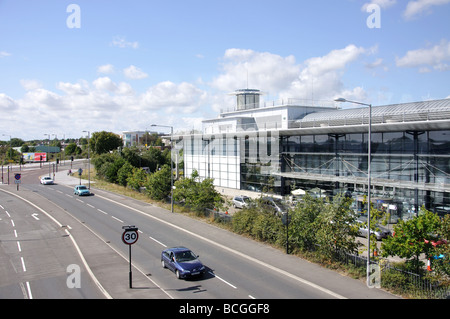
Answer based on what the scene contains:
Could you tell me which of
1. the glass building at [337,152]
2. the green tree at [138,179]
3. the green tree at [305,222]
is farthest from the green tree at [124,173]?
the green tree at [305,222]

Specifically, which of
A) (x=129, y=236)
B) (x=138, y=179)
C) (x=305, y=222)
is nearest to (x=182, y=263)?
(x=129, y=236)

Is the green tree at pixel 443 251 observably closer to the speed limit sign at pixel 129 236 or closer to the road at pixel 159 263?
the road at pixel 159 263

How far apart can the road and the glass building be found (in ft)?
19.1

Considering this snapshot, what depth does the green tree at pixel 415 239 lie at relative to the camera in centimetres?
1584

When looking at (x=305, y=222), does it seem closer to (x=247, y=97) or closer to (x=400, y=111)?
(x=400, y=111)

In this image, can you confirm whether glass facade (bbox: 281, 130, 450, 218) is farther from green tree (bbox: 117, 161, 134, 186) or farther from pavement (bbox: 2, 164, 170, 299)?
green tree (bbox: 117, 161, 134, 186)

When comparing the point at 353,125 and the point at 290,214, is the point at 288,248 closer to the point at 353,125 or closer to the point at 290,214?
the point at 290,214

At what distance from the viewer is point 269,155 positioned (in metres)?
41.9

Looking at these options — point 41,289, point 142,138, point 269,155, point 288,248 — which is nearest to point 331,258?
point 288,248

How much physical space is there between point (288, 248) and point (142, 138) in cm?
14427

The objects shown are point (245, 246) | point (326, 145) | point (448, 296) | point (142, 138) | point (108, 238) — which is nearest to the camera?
point (448, 296)

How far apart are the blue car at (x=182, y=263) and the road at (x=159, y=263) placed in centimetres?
39

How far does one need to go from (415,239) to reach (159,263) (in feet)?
43.8

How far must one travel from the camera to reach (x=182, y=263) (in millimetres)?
17531
